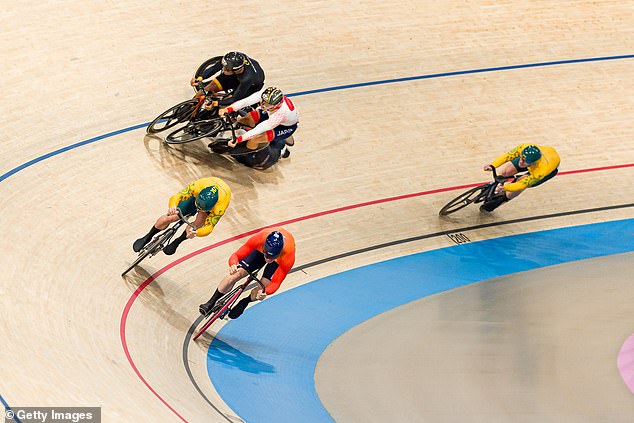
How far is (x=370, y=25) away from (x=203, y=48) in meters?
1.91

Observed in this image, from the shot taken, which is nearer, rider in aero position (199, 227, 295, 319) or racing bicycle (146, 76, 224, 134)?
rider in aero position (199, 227, 295, 319)

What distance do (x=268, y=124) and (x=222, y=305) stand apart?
1.91 m

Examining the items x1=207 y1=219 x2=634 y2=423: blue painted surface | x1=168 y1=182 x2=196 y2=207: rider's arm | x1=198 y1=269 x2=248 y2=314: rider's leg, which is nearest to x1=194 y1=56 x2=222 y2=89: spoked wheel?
x1=168 y1=182 x2=196 y2=207: rider's arm

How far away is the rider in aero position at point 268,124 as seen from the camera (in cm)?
718

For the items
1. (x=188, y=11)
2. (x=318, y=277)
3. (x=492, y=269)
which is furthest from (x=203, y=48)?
(x=492, y=269)

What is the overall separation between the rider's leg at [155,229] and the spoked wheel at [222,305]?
0.64 m

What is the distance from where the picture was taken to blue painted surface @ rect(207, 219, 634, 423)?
18.7 ft

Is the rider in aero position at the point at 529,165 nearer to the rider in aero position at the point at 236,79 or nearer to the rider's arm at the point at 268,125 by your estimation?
the rider's arm at the point at 268,125

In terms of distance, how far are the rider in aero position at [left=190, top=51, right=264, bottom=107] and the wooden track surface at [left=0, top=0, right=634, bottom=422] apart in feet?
1.81

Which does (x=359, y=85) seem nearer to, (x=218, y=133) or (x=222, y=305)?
(x=218, y=133)

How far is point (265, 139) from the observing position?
7.41 m

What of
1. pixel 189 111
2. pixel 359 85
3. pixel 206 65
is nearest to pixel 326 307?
pixel 189 111

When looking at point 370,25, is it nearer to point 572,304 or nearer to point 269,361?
point 572,304

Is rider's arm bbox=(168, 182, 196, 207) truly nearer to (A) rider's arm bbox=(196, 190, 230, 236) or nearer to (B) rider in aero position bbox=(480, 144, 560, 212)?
(A) rider's arm bbox=(196, 190, 230, 236)
